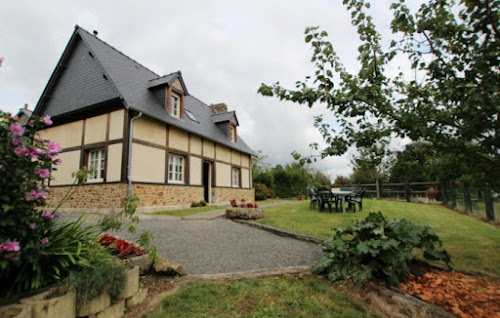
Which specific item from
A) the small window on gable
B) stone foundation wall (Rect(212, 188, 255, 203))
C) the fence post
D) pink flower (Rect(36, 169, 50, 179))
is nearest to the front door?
stone foundation wall (Rect(212, 188, 255, 203))

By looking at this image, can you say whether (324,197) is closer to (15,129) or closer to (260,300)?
(260,300)

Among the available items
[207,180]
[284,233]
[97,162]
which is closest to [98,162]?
[97,162]

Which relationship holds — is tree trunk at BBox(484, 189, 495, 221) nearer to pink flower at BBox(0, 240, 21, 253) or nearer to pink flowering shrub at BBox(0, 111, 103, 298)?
pink flowering shrub at BBox(0, 111, 103, 298)

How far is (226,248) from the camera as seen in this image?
4605 millimetres

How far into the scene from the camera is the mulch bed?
2.20 m

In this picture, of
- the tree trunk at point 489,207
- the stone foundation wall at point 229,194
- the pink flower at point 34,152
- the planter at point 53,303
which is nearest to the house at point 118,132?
the stone foundation wall at point 229,194

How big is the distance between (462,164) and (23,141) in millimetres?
4107

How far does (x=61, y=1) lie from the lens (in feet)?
18.7

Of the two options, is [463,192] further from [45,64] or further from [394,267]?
[45,64]

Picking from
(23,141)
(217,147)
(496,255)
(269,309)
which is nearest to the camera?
(23,141)

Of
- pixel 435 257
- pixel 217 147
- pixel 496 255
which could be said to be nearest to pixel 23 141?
pixel 435 257

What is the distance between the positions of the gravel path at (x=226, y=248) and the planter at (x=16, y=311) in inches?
76.9

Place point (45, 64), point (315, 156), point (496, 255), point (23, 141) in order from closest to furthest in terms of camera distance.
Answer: point (23, 141), point (315, 156), point (496, 255), point (45, 64)

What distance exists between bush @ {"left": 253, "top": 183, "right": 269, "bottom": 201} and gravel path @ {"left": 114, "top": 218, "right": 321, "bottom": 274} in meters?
13.2
